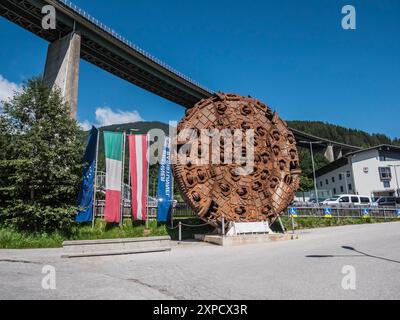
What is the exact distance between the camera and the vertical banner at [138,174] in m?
19.7

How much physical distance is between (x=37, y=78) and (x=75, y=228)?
10.1 m

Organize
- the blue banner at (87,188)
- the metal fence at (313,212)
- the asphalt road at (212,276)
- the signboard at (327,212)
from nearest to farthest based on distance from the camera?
1. the asphalt road at (212,276)
2. the blue banner at (87,188)
3. the metal fence at (313,212)
4. the signboard at (327,212)

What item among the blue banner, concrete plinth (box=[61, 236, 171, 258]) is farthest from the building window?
concrete plinth (box=[61, 236, 171, 258])

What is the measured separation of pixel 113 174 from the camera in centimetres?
1995

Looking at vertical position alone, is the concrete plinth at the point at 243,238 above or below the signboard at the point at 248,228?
below

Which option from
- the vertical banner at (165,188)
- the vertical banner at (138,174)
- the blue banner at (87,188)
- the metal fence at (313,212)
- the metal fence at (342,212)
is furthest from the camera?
the metal fence at (342,212)

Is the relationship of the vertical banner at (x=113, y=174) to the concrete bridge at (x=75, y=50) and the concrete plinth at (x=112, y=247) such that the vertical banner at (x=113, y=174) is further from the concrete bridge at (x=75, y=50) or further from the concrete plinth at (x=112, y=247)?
the concrete bridge at (x=75, y=50)

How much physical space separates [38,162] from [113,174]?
4735 mm

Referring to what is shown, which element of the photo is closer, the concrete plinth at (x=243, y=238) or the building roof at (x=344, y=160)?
the concrete plinth at (x=243, y=238)

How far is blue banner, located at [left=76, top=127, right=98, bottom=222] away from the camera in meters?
18.4

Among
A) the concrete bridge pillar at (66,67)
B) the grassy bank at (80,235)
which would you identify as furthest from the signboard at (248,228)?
the concrete bridge pillar at (66,67)
